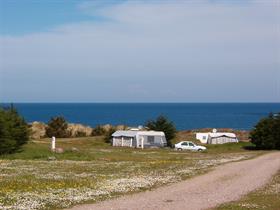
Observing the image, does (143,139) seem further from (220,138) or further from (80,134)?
(80,134)

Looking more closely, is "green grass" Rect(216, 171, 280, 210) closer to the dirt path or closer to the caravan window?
the dirt path

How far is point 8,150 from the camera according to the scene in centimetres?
5566

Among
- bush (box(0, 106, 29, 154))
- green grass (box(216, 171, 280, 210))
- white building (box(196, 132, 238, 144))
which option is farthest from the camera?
white building (box(196, 132, 238, 144))

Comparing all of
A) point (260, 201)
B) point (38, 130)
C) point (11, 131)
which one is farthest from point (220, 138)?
point (260, 201)

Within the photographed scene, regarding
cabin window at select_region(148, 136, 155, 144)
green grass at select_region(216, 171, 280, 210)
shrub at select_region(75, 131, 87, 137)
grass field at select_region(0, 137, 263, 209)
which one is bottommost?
green grass at select_region(216, 171, 280, 210)

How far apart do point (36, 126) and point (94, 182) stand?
93.6 meters

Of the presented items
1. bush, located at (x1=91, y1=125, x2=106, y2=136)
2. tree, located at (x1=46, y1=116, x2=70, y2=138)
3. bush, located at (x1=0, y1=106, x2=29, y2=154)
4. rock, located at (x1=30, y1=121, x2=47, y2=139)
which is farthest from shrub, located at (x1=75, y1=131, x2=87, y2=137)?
bush, located at (x1=0, y1=106, x2=29, y2=154)

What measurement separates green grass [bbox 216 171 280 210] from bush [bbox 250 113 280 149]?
1900 inches

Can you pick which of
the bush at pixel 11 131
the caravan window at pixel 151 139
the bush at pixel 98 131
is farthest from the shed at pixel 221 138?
the bush at pixel 11 131

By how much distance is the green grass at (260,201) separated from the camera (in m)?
21.8

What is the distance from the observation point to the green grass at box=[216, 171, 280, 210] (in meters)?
21.8

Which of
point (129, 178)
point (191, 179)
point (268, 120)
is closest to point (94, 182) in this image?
point (129, 178)

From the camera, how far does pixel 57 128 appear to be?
11081 centimetres

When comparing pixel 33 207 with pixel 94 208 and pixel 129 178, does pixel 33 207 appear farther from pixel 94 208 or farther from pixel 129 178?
pixel 129 178
